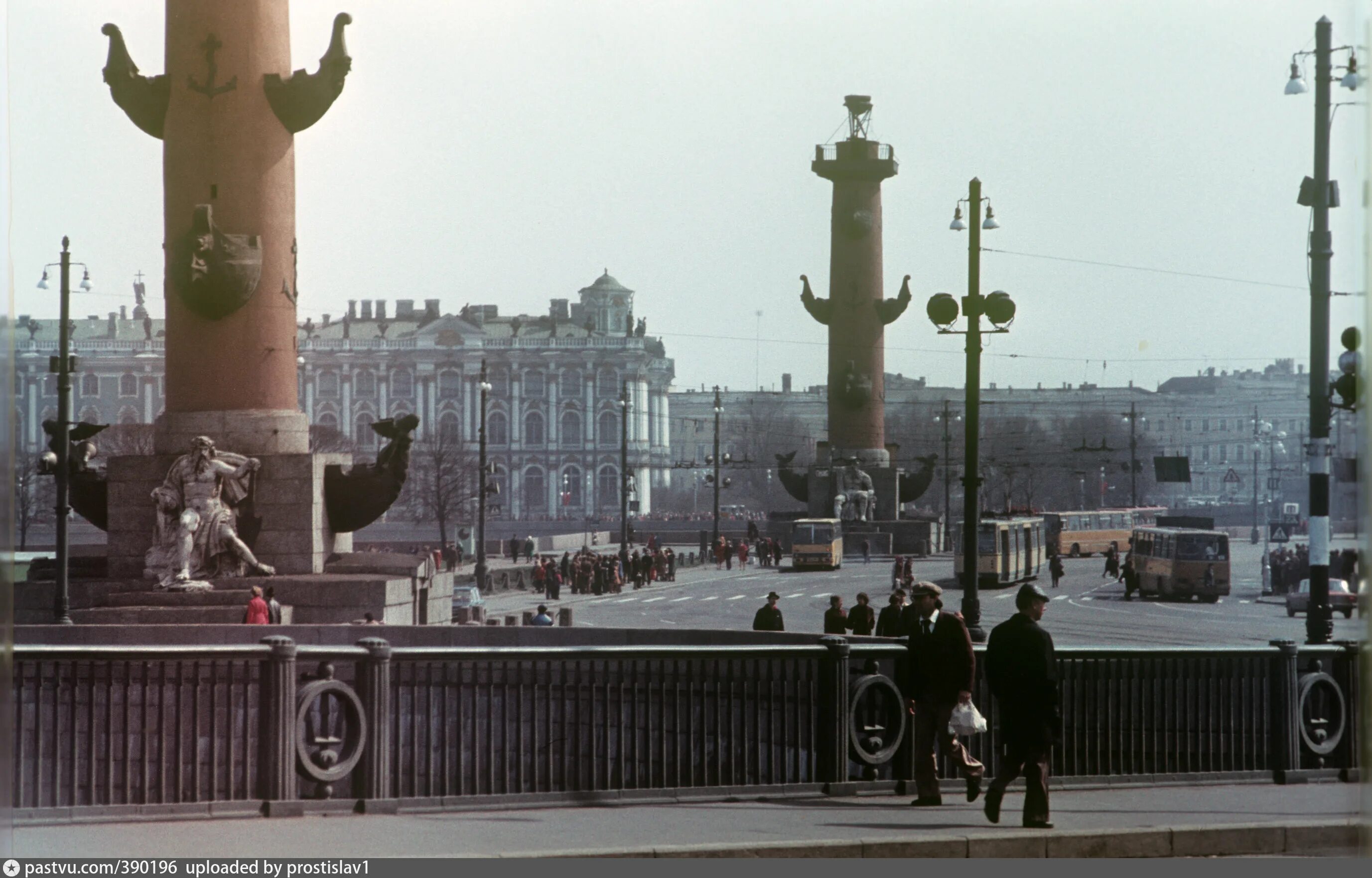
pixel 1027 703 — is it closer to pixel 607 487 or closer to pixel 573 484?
pixel 573 484

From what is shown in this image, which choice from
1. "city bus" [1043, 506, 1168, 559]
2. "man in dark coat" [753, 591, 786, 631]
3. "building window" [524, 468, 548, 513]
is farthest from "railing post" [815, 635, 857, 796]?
"building window" [524, 468, 548, 513]

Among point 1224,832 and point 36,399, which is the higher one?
point 36,399

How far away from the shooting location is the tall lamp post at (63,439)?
20.7 m

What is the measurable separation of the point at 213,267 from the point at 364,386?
9106cm

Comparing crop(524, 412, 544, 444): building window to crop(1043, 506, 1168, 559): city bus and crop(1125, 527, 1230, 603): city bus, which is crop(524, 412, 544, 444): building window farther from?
crop(1125, 527, 1230, 603): city bus

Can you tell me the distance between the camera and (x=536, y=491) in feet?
410

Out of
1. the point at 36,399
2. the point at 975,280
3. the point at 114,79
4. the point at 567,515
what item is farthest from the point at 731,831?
the point at 567,515

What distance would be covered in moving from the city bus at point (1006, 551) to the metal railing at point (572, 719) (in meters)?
38.9

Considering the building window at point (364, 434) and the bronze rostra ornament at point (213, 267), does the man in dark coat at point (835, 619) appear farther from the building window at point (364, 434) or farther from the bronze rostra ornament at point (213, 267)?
the building window at point (364, 434)

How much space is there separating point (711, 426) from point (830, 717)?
121327mm

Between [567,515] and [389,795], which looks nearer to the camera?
[389,795]

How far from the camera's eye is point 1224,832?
9.84m

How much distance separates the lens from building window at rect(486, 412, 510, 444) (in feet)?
408

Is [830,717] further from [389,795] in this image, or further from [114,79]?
[114,79]
